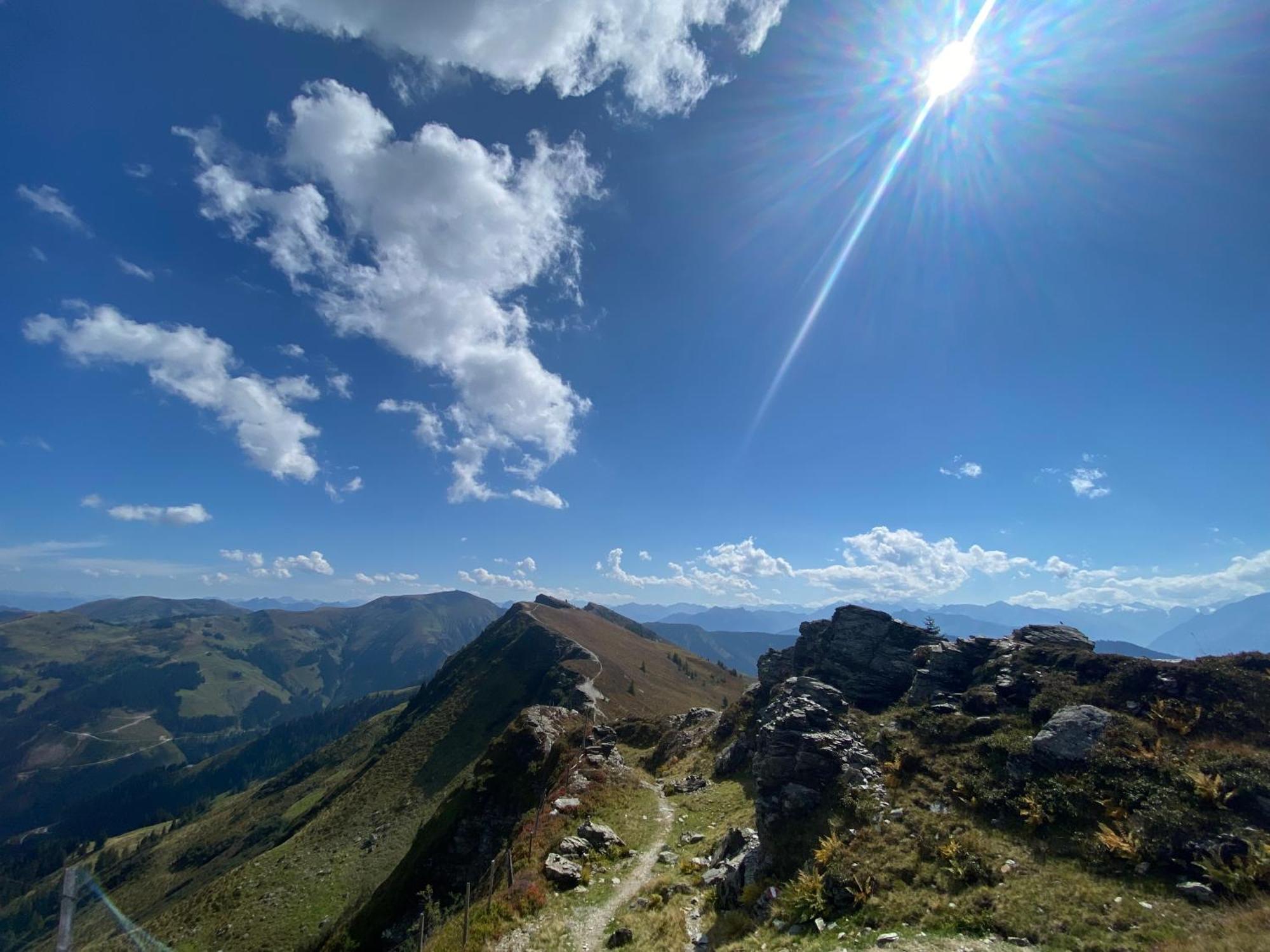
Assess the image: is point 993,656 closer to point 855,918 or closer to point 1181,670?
point 1181,670

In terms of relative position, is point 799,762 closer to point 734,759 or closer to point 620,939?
point 620,939

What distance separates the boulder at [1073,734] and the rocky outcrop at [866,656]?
65.7 ft

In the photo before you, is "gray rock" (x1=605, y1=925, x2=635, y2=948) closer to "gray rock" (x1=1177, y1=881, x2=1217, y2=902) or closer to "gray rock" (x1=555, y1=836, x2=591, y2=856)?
"gray rock" (x1=555, y1=836, x2=591, y2=856)

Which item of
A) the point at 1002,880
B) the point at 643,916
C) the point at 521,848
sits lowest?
the point at 521,848

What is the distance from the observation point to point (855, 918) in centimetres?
1909

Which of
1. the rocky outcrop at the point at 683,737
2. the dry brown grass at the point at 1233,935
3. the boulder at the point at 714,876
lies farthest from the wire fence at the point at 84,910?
the rocky outcrop at the point at 683,737

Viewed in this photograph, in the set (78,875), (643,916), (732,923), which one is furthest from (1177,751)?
(78,875)

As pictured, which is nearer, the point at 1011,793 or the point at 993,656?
the point at 1011,793

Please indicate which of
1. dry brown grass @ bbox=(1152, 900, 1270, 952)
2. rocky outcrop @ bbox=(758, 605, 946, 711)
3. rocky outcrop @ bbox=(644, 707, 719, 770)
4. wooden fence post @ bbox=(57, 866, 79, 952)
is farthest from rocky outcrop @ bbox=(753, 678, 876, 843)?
rocky outcrop @ bbox=(644, 707, 719, 770)

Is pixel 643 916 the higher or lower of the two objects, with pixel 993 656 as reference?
lower

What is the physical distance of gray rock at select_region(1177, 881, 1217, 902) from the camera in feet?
55.8

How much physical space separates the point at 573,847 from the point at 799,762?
48.7ft

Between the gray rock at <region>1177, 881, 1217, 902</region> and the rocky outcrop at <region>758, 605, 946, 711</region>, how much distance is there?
31.4 m

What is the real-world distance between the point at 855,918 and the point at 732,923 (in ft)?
16.3
